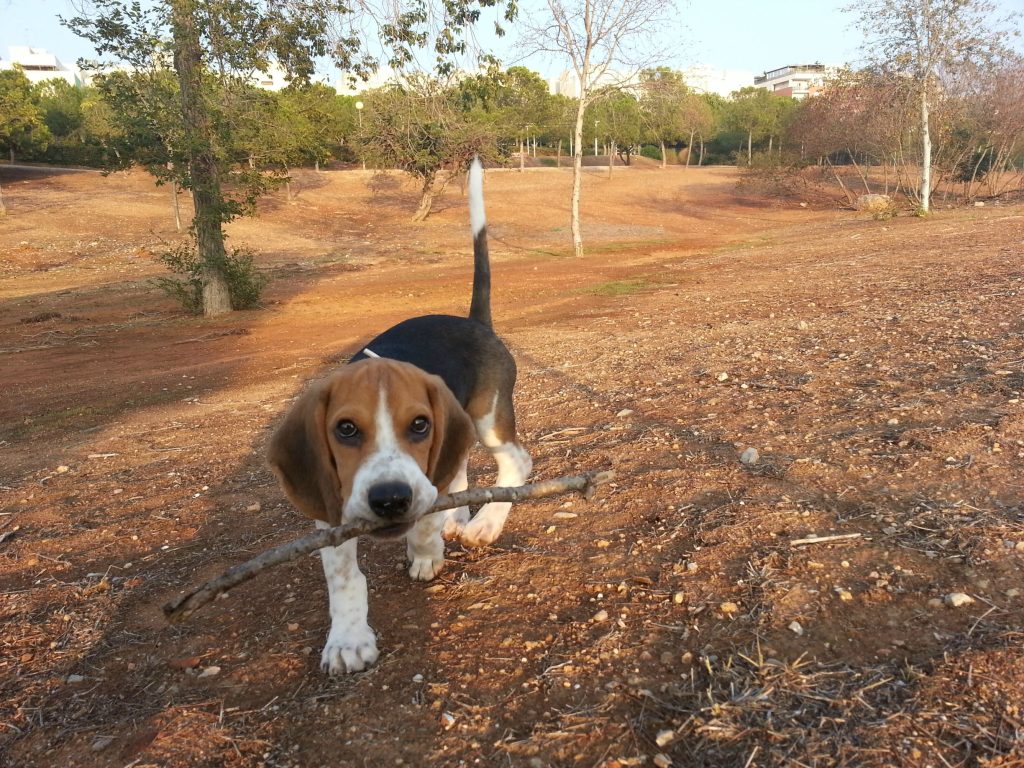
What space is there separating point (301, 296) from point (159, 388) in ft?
35.0

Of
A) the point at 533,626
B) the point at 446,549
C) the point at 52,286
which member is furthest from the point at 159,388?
the point at 52,286

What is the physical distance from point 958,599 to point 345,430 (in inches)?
104

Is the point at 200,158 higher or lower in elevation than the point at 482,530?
higher

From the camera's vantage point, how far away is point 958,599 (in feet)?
9.62

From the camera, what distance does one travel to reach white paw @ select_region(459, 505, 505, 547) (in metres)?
4.27

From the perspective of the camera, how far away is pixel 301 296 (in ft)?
68.4

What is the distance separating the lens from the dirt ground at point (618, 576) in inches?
99.5

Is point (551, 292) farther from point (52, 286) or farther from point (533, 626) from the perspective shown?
point (52, 286)

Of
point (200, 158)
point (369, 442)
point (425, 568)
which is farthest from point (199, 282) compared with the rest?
point (369, 442)

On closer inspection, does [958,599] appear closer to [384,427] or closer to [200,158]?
[384,427]

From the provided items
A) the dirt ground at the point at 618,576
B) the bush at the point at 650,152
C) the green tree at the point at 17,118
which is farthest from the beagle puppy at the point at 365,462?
the bush at the point at 650,152

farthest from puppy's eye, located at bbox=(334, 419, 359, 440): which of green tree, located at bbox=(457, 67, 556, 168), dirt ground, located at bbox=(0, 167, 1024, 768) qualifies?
green tree, located at bbox=(457, 67, 556, 168)

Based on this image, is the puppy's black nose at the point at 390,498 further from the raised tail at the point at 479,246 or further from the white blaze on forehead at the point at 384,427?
the raised tail at the point at 479,246

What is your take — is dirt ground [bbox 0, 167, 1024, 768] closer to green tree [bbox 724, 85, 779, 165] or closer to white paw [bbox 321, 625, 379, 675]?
white paw [bbox 321, 625, 379, 675]
